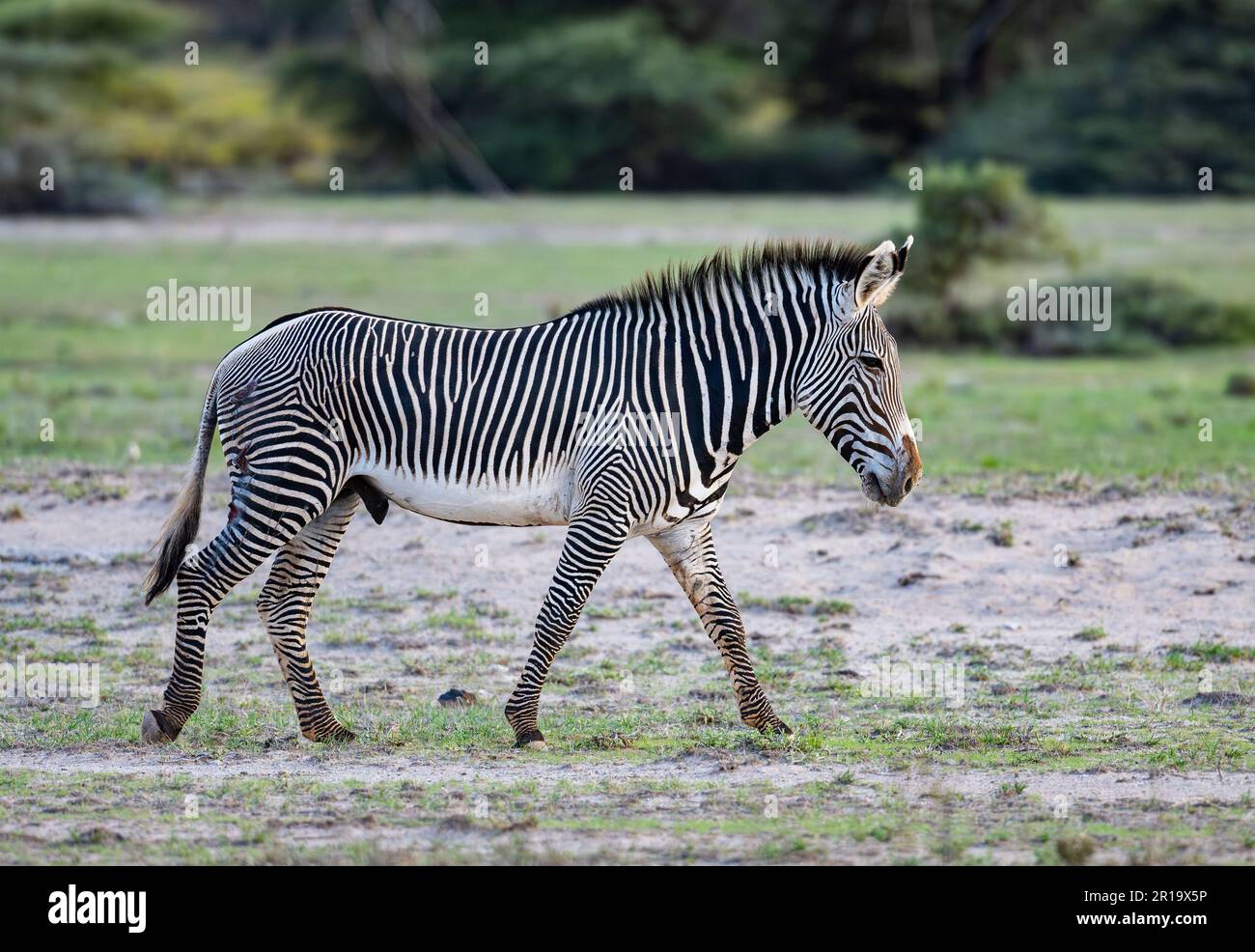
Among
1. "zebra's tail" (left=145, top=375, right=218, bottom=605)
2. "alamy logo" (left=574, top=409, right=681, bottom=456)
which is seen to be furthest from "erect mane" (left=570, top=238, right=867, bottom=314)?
"zebra's tail" (left=145, top=375, right=218, bottom=605)

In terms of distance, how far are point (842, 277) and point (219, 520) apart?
5132 mm

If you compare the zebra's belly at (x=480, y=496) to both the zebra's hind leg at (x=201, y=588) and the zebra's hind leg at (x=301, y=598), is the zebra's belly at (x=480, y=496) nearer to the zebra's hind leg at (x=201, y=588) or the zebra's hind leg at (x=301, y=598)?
the zebra's hind leg at (x=301, y=598)

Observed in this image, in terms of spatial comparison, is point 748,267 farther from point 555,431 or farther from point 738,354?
point 555,431

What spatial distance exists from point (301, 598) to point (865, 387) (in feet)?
8.45

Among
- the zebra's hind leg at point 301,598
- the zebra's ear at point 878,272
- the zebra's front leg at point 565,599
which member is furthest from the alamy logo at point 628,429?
the zebra's hind leg at point 301,598

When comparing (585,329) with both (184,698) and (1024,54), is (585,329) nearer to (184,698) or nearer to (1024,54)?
(184,698)

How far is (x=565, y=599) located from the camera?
7.33m

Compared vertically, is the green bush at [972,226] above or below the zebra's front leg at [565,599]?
above

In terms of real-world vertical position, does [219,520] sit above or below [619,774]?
above

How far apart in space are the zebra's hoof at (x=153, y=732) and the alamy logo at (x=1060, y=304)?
14.0 m

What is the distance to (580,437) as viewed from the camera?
24.7 ft

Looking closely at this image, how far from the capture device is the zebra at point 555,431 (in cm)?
736

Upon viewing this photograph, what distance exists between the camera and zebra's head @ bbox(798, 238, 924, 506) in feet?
24.0

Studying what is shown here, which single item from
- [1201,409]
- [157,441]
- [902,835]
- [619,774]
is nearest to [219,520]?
[157,441]
